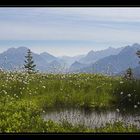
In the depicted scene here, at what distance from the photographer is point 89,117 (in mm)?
5559

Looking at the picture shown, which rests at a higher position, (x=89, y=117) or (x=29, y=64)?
(x=29, y=64)

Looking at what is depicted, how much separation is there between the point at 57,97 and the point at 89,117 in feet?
1.48

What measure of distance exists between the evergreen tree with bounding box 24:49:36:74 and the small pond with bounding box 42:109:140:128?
60 cm

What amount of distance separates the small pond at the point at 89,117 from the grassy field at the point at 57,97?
6cm

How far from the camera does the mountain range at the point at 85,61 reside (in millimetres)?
5344

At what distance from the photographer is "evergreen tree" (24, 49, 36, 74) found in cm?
537

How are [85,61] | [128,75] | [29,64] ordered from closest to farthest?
[85,61]
[29,64]
[128,75]

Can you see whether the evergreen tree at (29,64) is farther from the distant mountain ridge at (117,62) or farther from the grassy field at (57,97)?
the distant mountain ridge at (117,62)

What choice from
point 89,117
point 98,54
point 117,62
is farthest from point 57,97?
point 117,62

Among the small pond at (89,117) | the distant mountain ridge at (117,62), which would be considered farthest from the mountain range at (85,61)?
the small pond at (89,117)

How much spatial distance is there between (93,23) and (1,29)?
1.08 metres

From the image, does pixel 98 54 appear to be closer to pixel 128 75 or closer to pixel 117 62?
pixel 117 62
